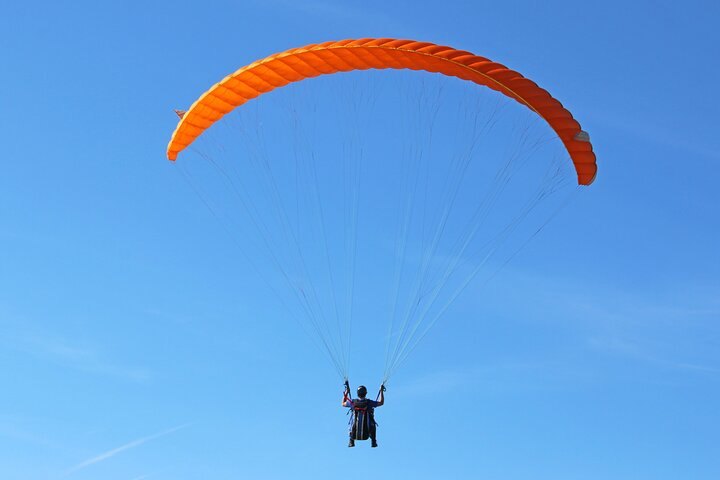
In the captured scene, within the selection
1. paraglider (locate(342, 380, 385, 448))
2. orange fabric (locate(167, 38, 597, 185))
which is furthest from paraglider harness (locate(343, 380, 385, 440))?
orange fabric (locate(167, 38, 597, 185))

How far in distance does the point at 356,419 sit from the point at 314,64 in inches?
315

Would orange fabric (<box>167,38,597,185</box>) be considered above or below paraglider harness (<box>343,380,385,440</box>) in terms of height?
above

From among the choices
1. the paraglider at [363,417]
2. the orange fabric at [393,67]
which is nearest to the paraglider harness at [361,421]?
the paraglider at [363,417]

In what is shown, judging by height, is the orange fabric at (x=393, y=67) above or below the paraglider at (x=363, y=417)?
above

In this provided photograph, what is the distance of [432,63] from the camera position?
114 feet

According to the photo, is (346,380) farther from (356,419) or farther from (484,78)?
(484,78)

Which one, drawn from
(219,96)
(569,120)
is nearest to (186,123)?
(219,96)

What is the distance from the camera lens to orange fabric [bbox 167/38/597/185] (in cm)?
3466

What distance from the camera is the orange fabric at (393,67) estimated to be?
34.7m

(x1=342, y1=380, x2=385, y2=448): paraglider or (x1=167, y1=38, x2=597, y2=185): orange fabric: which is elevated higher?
(x1=167, y1=38, x2=597, y2=185): orange fabric

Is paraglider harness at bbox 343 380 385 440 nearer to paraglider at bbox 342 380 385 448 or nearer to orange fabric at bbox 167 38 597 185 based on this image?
paraglider at bbox 342 380 385 448

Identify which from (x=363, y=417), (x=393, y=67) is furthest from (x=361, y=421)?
(x=393, y=67)

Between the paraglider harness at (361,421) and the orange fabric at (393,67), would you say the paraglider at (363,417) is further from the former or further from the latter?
the orange fabric at (393,67)

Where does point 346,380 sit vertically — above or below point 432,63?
below
